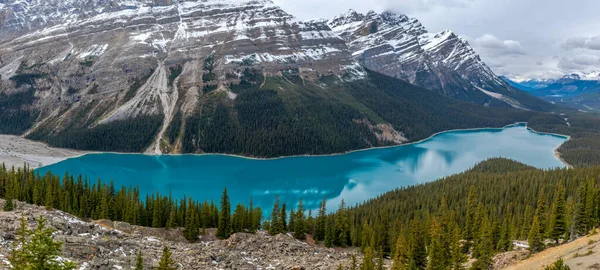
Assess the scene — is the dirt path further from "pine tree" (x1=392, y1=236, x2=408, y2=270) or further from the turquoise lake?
the turquoise lake

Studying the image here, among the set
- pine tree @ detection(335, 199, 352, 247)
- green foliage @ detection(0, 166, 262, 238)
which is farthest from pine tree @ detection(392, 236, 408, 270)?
green foliage @ detection(0, 166, 262, 238)

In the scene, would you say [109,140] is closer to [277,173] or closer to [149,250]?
[277,173]

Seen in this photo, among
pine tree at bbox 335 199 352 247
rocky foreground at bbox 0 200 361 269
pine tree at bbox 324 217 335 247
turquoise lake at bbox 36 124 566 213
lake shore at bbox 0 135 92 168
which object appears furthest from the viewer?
lake shore at bbox 0 135 92 168

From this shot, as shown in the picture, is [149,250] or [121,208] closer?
[149,250]

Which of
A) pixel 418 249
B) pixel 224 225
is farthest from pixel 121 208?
pixel 418 249

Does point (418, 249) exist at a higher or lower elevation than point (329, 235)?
higher

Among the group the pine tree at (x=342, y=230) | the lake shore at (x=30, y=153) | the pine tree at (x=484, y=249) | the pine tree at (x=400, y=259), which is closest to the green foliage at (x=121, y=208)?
the pine tree at (x=342, y=230)
